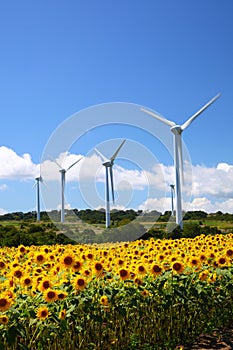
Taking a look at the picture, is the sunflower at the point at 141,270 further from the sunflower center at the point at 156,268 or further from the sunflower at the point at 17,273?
the sunflower at the point at 17,273

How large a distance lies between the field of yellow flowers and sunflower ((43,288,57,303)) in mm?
12

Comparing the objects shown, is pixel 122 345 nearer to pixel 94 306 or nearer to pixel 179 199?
pixel 94 306

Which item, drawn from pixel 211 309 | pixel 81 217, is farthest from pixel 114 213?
pixel 211 309

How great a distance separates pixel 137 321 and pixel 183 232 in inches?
831

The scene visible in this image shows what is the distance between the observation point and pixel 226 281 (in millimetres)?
8438

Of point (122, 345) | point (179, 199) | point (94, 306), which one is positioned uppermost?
point (179, 199)

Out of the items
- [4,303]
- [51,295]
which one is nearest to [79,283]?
[51,295]

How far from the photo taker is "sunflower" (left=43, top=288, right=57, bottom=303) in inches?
244

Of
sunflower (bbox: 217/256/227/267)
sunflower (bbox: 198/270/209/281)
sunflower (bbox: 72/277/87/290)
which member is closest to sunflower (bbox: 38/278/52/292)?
sunflower (bbox: 72/277/87/290)

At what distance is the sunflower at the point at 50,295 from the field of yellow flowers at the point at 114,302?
0.5 inches

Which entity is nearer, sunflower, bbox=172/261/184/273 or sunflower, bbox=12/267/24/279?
sunflower, bbox=12/267/24/279

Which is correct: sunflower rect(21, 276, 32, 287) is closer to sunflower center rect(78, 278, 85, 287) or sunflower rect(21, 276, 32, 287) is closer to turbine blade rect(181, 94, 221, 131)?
sunflower center rect(78, 278, 85, 287)

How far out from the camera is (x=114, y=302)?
6938 mm

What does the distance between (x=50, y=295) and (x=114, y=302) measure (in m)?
1.07
